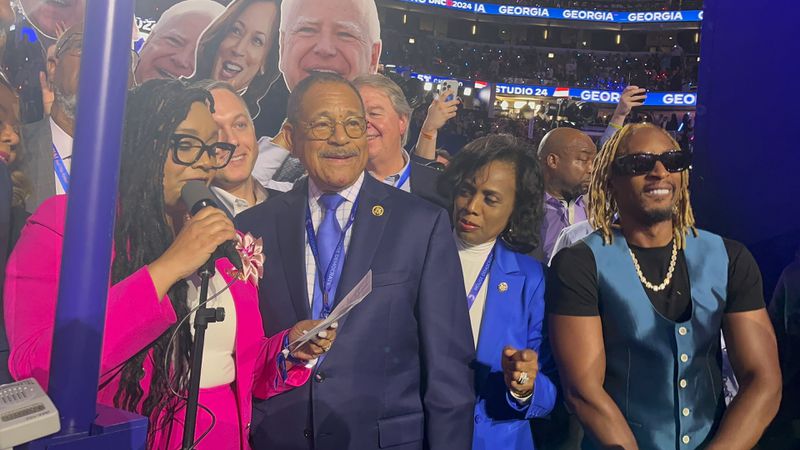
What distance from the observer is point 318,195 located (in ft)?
7.89

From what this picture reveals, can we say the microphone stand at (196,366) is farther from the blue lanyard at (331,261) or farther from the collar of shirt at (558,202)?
the collar of shirt at (558,202)

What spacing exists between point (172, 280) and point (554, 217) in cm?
149

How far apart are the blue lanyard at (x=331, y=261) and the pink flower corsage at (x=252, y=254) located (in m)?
0.17

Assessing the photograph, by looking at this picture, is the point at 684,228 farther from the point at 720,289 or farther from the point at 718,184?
the point at 718,184

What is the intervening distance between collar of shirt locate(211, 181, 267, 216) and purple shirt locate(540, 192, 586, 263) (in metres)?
1.08

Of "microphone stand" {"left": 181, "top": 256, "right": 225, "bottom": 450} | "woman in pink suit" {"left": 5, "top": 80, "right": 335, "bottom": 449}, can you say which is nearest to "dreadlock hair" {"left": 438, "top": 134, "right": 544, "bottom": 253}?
"woman in pink suit" {"left": 5, "top": 80, "right": 335, "bottom": 449}

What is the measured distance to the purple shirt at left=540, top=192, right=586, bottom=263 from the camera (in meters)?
2.66

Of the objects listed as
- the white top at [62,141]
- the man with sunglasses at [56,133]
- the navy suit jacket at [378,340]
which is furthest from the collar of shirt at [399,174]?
the white top at [62,141]

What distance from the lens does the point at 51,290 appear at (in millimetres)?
1820

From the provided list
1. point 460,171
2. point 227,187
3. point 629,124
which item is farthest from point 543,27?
point 227,187

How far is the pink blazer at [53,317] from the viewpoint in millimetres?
1774

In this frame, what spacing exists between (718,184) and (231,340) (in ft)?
6.62

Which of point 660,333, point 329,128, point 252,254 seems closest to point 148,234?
point 252,254

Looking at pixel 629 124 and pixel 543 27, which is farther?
pixel 543 27
